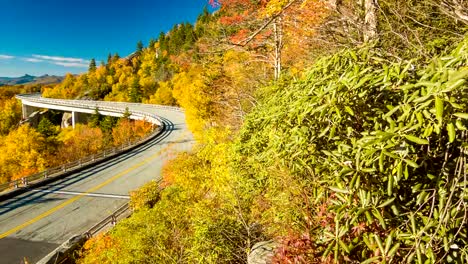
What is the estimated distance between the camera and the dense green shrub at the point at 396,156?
170 cm

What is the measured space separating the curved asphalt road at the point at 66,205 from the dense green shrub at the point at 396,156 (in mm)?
18851

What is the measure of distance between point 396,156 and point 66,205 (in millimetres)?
25616

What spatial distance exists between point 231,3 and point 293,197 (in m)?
9.77

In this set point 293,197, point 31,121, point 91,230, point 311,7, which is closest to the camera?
point 293,197

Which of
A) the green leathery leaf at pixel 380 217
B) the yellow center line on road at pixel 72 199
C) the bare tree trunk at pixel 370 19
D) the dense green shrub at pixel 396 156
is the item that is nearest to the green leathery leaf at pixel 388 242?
the dense green shrub at pixel 396 156

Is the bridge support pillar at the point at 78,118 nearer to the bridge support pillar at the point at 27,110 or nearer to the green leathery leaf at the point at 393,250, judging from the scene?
the bridge support pillar at the point at 27,110

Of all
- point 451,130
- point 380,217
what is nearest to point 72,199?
point 380,217

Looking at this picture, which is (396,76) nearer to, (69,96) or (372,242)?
(372,242)

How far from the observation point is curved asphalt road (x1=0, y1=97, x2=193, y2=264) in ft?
60.2

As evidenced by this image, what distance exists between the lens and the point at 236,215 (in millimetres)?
9258

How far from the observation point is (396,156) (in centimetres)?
168

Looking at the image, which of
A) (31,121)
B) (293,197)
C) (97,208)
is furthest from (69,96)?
(293,197)

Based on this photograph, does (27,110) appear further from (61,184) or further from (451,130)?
(451,130)

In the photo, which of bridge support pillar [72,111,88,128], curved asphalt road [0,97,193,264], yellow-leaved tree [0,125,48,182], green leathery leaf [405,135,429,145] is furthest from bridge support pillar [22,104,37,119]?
green leathery leaf [405,135,429,145]
